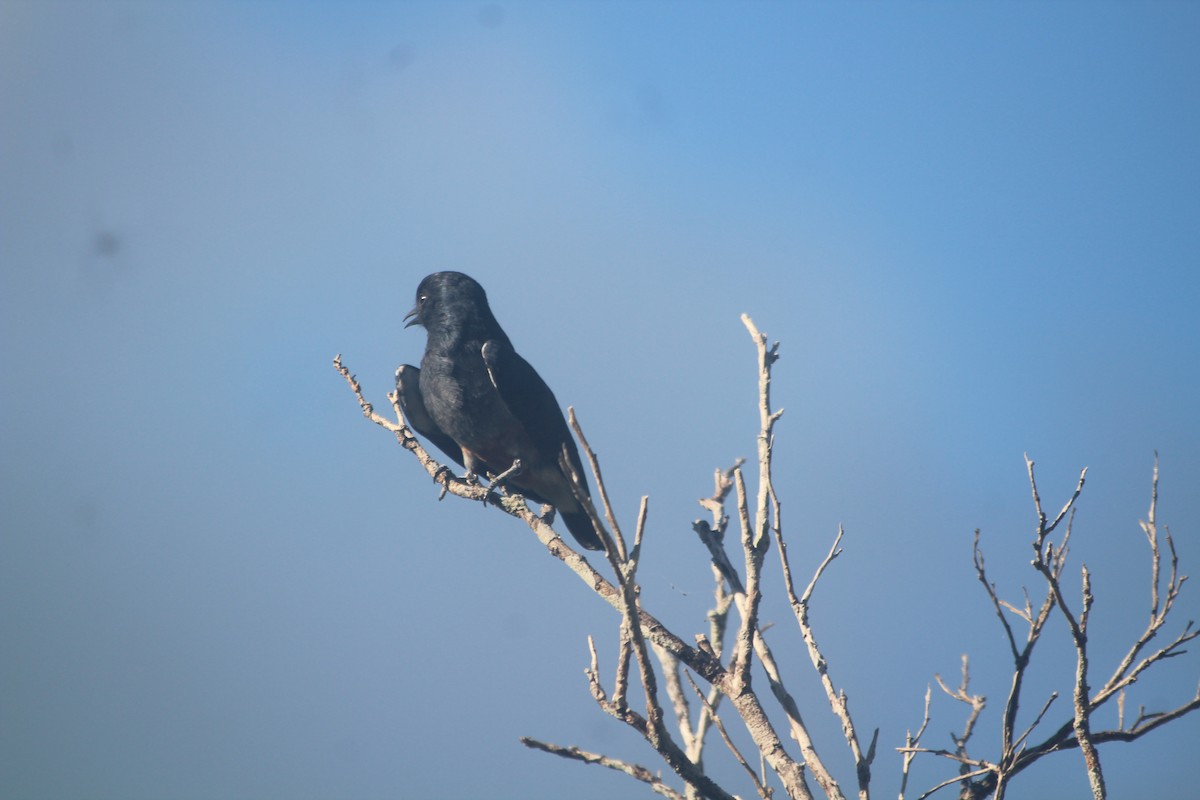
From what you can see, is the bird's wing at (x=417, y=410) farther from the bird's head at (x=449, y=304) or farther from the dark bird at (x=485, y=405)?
the bird's head at (x=449, y=304)

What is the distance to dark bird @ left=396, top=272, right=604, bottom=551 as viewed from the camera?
609cm

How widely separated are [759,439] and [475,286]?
4483 millimetres

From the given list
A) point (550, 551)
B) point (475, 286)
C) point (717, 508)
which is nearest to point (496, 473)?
point (475, 286)

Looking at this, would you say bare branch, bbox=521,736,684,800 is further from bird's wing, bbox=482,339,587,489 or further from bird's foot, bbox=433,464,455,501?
bird's wing, bbox=482,339,587,489

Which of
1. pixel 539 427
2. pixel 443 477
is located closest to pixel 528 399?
pixel 539 427

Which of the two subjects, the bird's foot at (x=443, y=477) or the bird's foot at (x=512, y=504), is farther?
the bird's foot at (x=443, y=477)

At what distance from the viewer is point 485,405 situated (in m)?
6.08

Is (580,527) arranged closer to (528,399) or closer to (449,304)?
Result: (528,399)

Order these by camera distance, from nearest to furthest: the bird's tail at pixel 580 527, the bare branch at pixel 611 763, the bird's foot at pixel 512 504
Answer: the bare branch at pixel 611 763 → the bird's foot at pixel 512 504 → the bird's tail at pixel 580 527

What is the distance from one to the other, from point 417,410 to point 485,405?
67 cm

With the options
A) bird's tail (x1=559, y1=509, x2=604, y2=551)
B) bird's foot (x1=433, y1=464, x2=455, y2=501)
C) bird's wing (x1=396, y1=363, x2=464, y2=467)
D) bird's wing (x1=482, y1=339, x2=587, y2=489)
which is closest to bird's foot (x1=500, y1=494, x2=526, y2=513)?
bird's foot (x1=433, y1=464, x2=455, y2=501)

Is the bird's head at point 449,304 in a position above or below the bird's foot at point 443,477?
above

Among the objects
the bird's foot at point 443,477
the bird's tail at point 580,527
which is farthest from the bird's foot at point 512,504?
the bird's tail at point 580,527

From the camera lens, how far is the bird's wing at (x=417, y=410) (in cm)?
647
